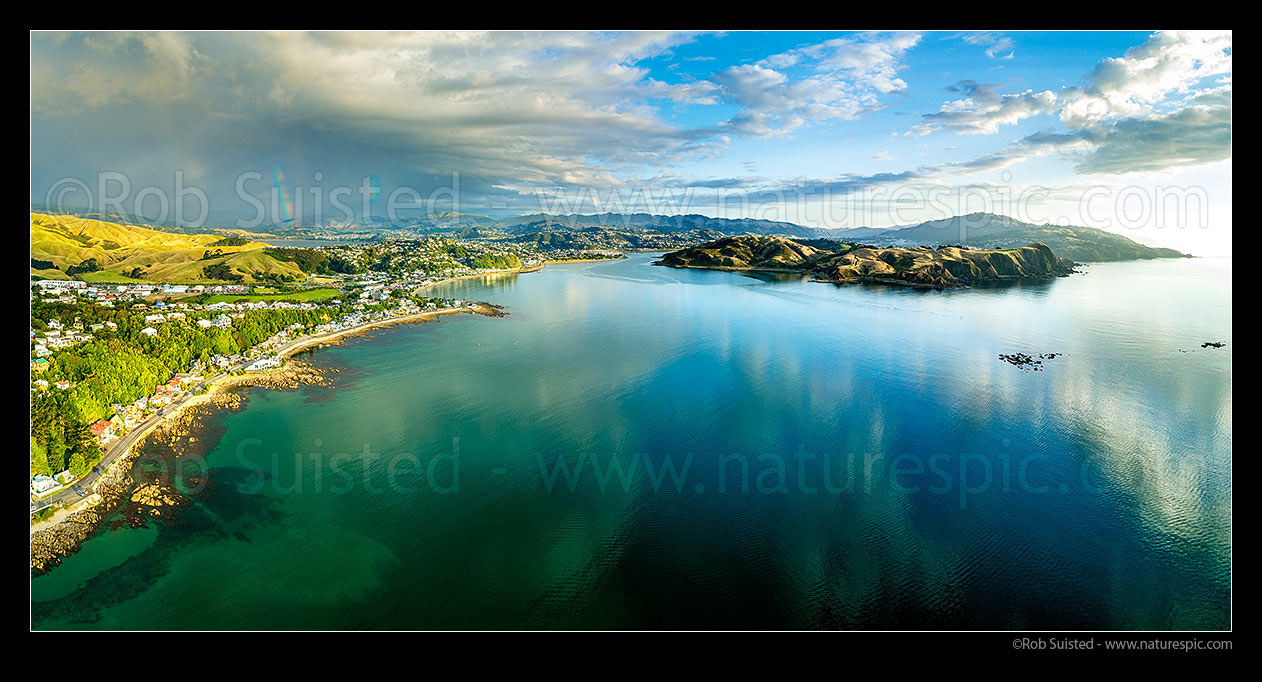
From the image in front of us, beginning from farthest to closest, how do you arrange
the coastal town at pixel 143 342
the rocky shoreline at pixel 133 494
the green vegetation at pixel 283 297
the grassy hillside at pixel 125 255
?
the grassy hillside at pixel 125 255
the green vegetation at pixel 283 297
the coastal town at pixel 143 342
the rocky shoreline at pixel 133 494

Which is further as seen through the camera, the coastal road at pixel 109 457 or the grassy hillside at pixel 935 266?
the grassy hillside at pixel 935 266

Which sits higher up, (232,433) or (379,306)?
(379,306)

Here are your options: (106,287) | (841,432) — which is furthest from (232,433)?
(106,287)

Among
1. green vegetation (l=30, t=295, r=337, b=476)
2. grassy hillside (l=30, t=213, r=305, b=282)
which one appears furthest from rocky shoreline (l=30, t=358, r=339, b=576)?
grassy hillside (l=30, t=213, r=305, b=282)

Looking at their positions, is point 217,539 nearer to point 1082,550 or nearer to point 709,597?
point 709,597

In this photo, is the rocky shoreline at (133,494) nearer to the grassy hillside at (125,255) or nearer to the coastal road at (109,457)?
the coastal road at (109,457)

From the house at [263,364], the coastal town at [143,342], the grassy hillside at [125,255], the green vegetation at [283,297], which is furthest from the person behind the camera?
the grassy hillside at [125,255]

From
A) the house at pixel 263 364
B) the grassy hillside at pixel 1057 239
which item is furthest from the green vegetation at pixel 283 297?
the grassy hillside at pixel 1057 239
